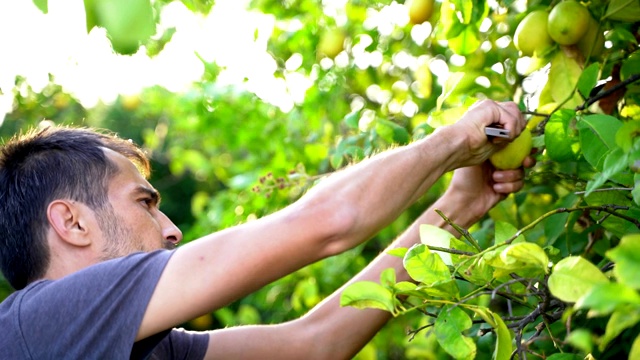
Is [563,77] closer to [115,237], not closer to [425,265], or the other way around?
[425,265]

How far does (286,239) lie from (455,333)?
→ 0.30 m

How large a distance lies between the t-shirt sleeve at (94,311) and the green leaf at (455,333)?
0.44 metres

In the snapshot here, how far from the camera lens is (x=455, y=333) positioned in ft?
3.51

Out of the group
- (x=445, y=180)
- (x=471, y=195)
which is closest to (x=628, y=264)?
(x=471, y=195)

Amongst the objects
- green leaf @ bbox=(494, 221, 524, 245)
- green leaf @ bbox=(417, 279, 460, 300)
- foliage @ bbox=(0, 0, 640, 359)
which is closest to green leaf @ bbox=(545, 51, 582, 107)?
foliage @ bbox=(0, 0, 640, 359)

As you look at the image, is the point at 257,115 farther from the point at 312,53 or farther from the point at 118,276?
the point at 118,276

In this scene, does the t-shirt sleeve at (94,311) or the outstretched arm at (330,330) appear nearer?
the t-shirt sleeve at (94,311)

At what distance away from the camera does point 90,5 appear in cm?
70

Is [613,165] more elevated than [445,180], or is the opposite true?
[613,165]

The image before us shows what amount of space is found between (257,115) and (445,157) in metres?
1.72

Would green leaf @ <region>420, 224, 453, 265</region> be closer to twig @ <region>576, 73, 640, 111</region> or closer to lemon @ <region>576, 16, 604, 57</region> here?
twig @ <region>576, 73, 640, 111</region>

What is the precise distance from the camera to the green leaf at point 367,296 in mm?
1011

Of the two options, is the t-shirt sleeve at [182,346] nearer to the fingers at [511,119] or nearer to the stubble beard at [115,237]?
the stubble beard at [115,237]

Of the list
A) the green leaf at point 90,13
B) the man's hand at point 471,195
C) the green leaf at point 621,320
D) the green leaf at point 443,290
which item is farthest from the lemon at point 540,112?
the green leaf at point 90,13
